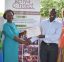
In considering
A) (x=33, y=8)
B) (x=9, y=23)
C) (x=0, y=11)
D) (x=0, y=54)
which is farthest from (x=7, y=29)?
(x=0, y=11)

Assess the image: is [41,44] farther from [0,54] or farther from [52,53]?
[0,54]

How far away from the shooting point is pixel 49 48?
21.5ft

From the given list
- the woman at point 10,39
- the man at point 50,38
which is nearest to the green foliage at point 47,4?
the man at point 50,38

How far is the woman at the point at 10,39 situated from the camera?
5.82 metres

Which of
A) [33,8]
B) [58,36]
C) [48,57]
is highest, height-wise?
[33,8]

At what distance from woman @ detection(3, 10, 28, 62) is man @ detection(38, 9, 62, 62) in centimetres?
83

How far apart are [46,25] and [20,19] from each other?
1.97 ft

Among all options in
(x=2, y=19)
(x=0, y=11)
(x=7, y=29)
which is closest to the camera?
(x=7, y=29)

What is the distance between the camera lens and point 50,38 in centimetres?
653

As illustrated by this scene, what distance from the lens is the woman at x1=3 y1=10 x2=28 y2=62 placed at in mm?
5820

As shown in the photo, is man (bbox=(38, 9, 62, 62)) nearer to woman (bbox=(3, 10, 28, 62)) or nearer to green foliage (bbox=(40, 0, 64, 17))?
woman (bbox=(3, 10, 28, 62))

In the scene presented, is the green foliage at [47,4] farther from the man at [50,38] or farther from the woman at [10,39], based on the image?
the woman at [10,39]

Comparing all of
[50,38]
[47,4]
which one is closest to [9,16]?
[50,38]

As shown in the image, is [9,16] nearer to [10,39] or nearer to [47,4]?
[10,39]
